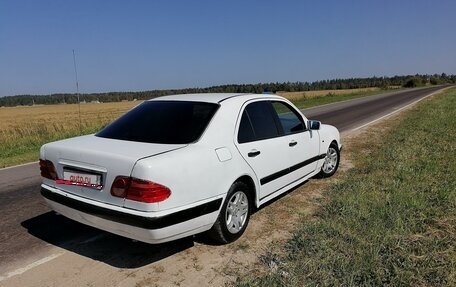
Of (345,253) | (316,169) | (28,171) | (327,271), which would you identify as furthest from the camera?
(28,171)

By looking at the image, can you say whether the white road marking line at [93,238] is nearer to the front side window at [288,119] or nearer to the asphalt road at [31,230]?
the asphalt road at [31,230]

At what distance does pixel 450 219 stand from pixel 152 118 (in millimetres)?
3437

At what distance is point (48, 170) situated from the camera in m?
4.10

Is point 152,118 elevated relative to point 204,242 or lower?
elevated

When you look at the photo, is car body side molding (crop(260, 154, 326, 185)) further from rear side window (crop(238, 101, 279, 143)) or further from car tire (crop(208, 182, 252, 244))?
rear side window (crop(238, 101, 279, 143))

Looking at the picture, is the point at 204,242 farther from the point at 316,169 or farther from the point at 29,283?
the point at 316,169

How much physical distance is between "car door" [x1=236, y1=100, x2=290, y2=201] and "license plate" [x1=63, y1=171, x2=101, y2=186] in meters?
1.45

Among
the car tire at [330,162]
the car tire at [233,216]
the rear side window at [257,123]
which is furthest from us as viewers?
the car tire at [330,162]

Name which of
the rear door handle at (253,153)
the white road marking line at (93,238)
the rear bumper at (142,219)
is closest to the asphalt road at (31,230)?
the white road marking line at (93,238)

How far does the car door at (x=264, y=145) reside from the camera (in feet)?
14.4

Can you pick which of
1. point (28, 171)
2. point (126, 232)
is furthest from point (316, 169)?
point (28, 171)

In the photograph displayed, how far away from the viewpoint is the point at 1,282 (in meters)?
3.48

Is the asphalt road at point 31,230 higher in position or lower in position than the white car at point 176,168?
lower

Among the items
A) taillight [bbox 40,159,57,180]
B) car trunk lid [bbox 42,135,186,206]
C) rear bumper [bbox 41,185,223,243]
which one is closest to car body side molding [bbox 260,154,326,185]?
rear bumper [bbox 41,185,223,243]
